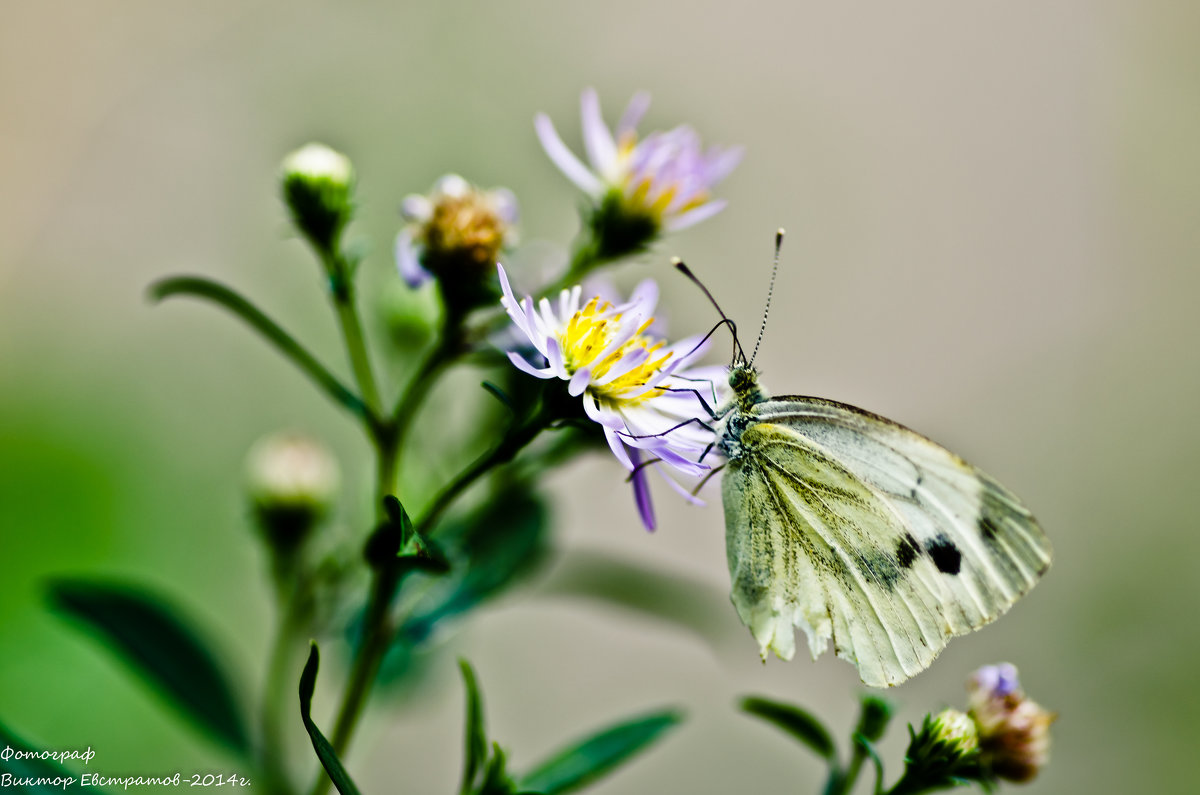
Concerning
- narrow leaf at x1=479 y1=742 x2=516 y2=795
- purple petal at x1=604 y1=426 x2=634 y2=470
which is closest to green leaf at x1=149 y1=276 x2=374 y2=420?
purple petal at x1=604 y1=426 x2=634 y2=470

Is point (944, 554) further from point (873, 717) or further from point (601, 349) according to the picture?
point (601, 349)

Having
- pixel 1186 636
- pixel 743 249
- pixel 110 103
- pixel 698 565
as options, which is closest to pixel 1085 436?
pixel 1186 636

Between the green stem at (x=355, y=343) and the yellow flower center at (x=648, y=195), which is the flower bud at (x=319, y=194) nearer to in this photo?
the green stem at (x=355, y=343)

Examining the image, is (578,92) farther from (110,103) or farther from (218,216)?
(110,103)

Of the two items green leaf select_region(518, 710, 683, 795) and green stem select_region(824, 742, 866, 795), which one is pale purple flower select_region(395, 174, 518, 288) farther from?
green stem select_region(824, 742, 866, 795)

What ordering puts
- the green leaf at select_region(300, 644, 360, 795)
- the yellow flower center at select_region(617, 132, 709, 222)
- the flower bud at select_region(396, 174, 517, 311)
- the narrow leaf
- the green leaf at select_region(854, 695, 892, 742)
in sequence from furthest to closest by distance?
the yellow flower center at select_region(617, 132, 709, 222) < the flower bud at select_region(396, 174, 517, 311) < the green leaf at select_region(854, 695, 892, 742) < the narrow leaf < the green leaf at select_region(300, 644, 360, 795)

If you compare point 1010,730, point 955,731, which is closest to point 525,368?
point 955,731
